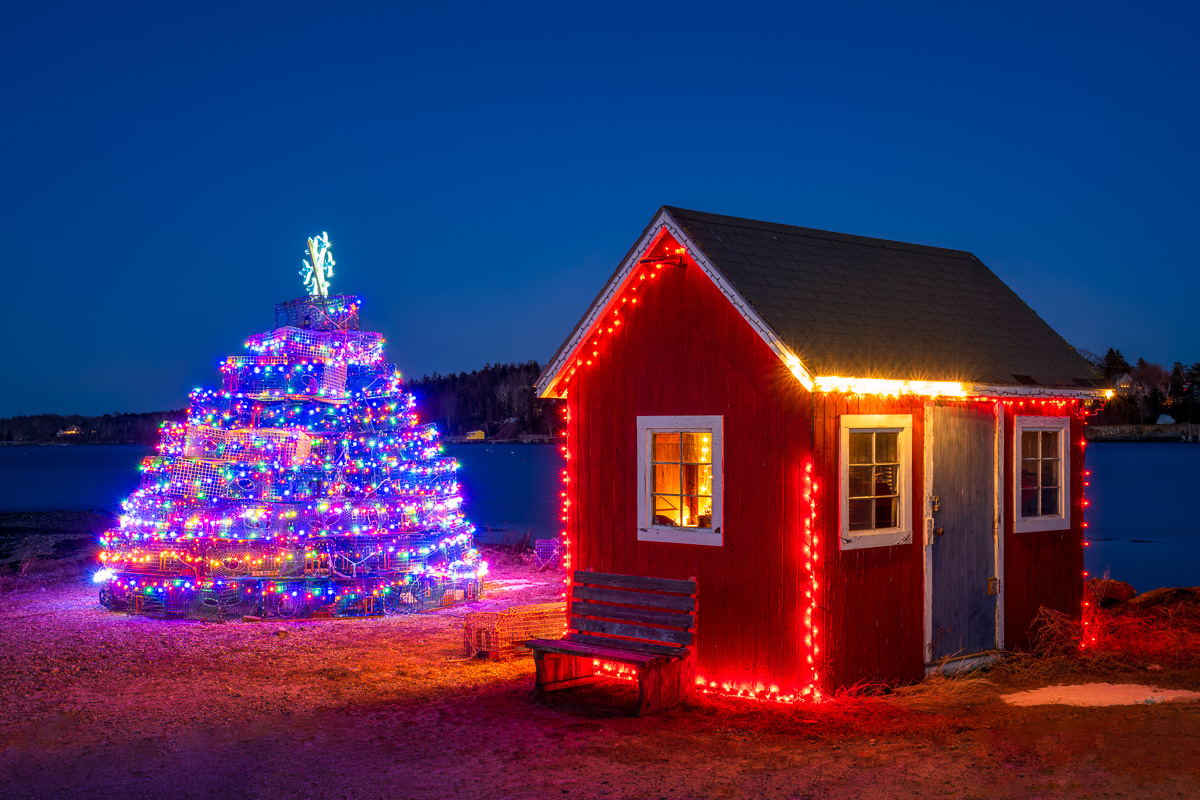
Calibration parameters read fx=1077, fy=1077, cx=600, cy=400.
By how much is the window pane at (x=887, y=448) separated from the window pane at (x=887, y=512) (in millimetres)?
371

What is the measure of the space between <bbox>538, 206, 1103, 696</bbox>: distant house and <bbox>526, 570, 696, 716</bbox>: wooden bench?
524 millimetres

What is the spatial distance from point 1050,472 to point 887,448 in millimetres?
2849

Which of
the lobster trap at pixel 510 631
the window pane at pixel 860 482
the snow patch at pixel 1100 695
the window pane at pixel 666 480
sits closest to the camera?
the snow patch at pixel 1100 695

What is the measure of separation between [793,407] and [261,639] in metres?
7.11

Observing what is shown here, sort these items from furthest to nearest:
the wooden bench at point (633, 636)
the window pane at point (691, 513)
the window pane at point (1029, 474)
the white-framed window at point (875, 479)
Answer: the window pane at point (1029, 474), the window pane at point (691, 513), the white-framed window at point (875, 479), the wooden bench at point (633, 636)

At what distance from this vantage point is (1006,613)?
11062 mm

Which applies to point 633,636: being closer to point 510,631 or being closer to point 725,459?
point 725,459

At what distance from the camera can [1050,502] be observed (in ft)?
38.5

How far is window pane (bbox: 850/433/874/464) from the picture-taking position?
9664 millimetres

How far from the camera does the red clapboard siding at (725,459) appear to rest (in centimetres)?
937

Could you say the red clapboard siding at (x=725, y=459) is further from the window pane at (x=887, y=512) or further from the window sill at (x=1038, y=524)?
the window sill at (x=1038, y=524)

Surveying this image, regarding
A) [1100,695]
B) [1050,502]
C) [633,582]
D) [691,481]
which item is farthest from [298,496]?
[1100,695]

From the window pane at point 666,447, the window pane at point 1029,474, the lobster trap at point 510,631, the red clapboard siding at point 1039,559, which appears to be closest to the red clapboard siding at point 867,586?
the red clapboard siding at point 1039,559

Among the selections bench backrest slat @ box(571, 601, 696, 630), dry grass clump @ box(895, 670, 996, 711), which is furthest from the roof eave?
dry grass clump @ box(895, 670, 996, 711)
